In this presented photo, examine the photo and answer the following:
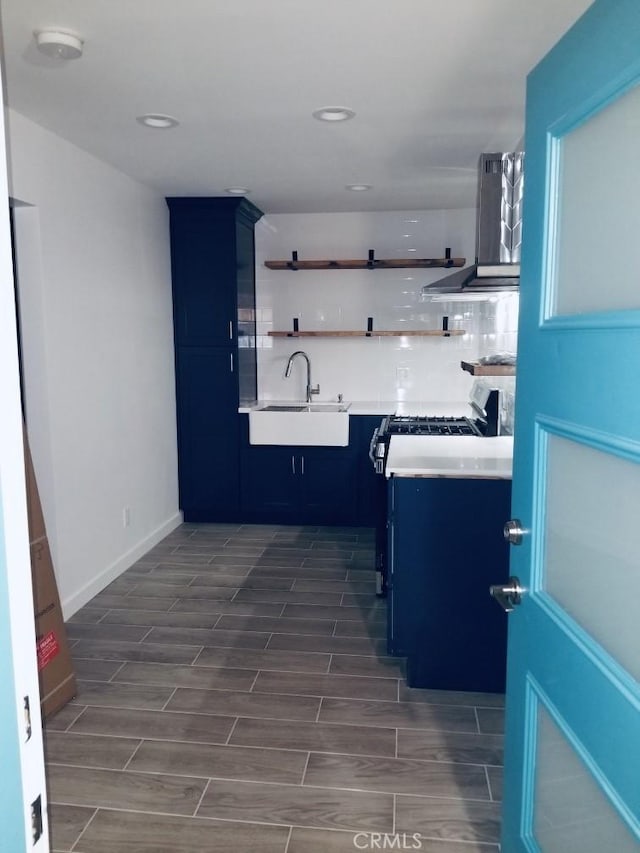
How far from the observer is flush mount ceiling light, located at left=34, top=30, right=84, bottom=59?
2217 mm

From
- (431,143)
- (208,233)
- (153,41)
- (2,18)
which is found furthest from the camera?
(208,233)

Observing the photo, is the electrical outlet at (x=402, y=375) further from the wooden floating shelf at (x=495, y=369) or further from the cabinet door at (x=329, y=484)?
the wooden floating shelf at (x=495, y=369)

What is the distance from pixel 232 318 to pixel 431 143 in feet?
6.72

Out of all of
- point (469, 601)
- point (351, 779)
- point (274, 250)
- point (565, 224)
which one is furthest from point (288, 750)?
point (274, 250)

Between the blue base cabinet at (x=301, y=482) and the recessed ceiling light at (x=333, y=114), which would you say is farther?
the blue base cabinet at (x=301, y=482)

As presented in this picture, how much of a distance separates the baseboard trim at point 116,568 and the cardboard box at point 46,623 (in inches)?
32.2

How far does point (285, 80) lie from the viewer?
262 cm

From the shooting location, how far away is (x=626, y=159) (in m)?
1.09

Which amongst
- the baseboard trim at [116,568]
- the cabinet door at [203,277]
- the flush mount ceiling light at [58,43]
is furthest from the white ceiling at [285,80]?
the baseboard trim at [116,568]

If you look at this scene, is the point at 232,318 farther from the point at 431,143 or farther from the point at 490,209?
the point at 490,209

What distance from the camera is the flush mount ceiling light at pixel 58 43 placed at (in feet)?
7.27

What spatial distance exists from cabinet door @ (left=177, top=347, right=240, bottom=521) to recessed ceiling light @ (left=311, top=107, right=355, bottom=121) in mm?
2243

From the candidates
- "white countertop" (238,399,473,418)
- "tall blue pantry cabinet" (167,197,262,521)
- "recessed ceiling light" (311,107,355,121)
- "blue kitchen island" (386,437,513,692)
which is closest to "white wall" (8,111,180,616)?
"tall blue pantry cabinet" (167,197,262,521)

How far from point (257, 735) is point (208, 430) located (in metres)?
2.92
